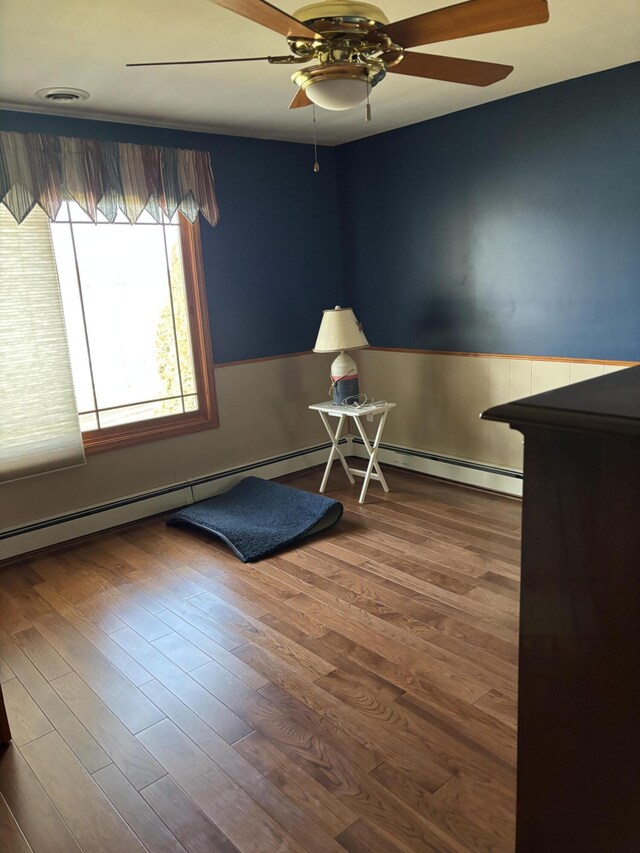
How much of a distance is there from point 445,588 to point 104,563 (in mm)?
1804

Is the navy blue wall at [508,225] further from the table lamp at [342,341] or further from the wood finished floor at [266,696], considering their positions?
the wood finished floor at [266,696]

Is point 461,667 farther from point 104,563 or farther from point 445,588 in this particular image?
point 104,563

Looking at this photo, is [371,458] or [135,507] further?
[371,458]

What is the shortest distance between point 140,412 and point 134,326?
0.53m

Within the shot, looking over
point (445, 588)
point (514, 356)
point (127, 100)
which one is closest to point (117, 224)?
point (127, 100)

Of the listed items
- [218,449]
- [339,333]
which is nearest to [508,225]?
[339,333]

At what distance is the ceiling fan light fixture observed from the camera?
1.95 metres

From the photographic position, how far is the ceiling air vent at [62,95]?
10.1 ft

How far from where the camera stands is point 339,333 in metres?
4.16

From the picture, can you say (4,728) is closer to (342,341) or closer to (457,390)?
(342,341)

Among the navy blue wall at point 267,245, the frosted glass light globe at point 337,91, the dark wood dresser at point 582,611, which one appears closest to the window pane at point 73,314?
the navy blue wall at point 267,245

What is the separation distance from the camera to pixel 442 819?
1.73 metres

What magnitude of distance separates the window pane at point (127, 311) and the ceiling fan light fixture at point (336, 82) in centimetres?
211

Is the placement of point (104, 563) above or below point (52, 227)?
below
